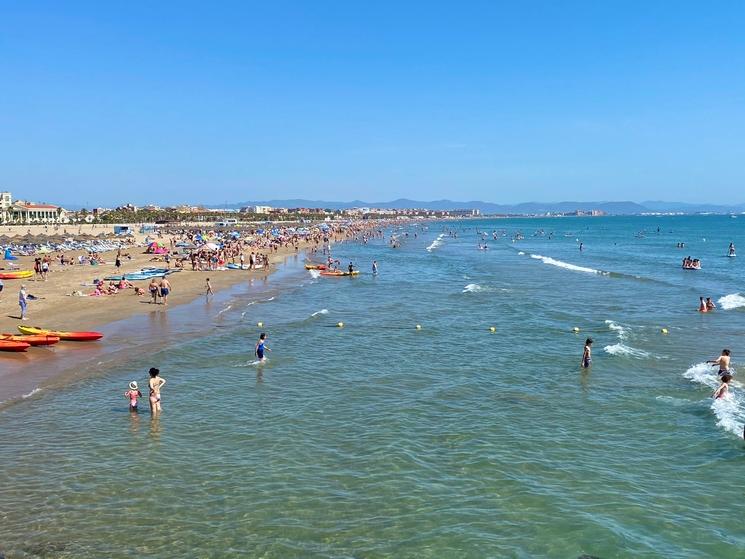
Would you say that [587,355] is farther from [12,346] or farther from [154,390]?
[12,346]

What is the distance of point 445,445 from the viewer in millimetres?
13562

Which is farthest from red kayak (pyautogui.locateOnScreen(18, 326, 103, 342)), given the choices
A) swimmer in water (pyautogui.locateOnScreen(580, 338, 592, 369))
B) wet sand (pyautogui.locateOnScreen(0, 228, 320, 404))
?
swimmer in water (pyautogui.locateOnScreen(580, 338, 592, 369))

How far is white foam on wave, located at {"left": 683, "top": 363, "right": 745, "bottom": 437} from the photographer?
14848 mm

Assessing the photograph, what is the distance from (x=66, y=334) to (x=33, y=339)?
140cm

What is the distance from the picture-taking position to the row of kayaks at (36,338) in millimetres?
20578

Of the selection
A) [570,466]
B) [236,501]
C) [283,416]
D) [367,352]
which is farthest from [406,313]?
[236,501]

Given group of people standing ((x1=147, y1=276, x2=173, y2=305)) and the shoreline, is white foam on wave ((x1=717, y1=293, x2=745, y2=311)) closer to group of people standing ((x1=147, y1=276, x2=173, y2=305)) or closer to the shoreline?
the shoreline

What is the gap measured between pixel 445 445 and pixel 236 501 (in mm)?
4964

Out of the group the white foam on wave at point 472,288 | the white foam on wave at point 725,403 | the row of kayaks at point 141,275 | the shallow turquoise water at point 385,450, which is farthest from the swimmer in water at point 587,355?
the row of kayaks at point 141,275

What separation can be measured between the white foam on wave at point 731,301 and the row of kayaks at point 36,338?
32.6 metres

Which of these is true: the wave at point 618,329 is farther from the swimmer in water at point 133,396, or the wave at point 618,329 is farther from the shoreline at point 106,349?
the swimmer in water at point 133,396

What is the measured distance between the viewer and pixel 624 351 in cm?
2277

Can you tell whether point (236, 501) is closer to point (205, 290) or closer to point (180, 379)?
point (180, 379)

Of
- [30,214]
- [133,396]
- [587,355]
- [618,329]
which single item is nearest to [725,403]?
[587,355]
